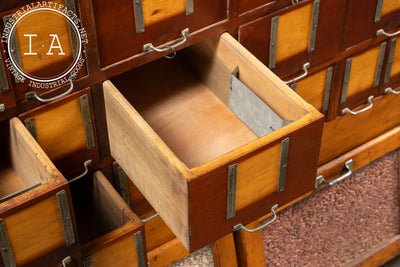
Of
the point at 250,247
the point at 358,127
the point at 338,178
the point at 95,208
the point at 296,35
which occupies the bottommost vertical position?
the point at 250,247

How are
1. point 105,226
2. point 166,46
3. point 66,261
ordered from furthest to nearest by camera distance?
point 105,226
point 166,46
point 66,261

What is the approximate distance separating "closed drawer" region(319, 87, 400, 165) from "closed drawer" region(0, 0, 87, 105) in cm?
91

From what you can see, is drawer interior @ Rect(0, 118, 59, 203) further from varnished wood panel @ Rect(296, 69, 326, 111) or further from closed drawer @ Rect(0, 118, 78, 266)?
varnished wood panel @ Rect(296, 69, 326, 111)

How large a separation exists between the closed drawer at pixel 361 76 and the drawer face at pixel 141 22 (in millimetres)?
537

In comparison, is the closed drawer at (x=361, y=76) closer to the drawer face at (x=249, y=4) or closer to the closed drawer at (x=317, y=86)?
the closed drawer at (x=317, y=86)

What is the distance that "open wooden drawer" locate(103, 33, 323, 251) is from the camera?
1.40m

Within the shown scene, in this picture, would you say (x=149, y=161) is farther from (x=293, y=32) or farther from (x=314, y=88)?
(x=314, y=88)

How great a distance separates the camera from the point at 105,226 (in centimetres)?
178

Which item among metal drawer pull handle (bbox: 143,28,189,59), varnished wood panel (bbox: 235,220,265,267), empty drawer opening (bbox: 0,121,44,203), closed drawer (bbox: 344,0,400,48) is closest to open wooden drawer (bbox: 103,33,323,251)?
metal drawer pull handle (bbox: 143,28,189,59)

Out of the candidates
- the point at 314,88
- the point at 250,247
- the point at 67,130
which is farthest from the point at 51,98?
the point at 250,247

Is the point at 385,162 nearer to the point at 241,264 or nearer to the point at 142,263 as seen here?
the point at 241,264

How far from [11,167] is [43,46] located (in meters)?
0.34

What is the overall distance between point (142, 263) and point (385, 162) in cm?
103

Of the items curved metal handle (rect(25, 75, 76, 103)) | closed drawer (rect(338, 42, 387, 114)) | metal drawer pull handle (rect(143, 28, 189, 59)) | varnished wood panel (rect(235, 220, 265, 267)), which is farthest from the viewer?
varnished wood panel (rect(235, 220, 265, 267))
